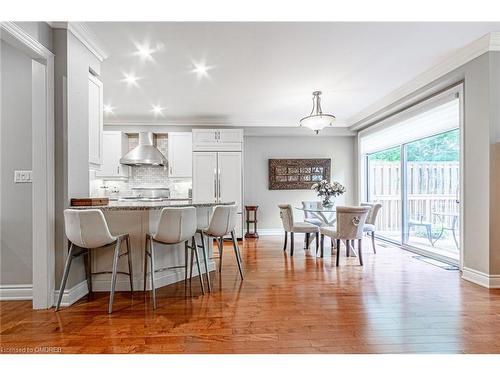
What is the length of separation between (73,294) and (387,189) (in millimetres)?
5542

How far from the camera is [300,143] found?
665 cm

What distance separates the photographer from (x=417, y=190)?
15.5 feet

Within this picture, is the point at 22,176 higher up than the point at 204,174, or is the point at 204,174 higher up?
the point at 204,174

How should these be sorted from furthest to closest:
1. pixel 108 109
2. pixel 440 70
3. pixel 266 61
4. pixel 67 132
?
pixel 108 109
pixel 440 70
pixel 266 61
pixel 67 132

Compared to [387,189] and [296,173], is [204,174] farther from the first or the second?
[387,189]

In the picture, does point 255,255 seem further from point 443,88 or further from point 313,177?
point 443,88

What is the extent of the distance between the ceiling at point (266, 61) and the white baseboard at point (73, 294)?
2.49m

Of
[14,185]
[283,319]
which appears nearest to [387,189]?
[283,319]

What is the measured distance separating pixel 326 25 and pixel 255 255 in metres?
3.29

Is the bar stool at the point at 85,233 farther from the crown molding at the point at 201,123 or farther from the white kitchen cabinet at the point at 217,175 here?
the crown molding at the point at 201,123

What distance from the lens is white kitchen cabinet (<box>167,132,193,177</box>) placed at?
5969mm

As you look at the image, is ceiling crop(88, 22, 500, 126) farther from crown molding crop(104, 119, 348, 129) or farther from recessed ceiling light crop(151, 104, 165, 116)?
crown molding crop(104, 119, 348, 129)
